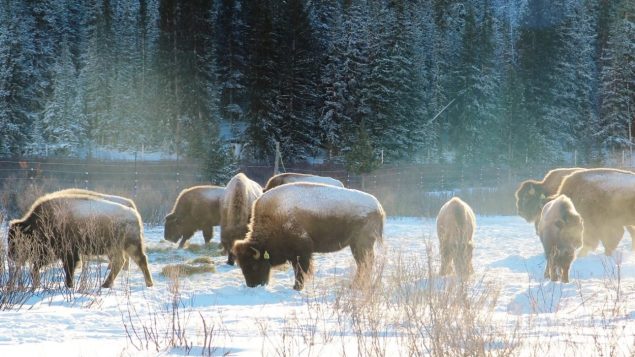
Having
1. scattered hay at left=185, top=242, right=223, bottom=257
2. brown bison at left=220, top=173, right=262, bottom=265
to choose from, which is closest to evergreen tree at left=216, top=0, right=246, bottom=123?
scattered hay at left=185, top=242, right=223, bottom=257

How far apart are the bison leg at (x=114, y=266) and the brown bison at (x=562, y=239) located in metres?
6.62

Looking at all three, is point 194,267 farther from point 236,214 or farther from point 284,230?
point 284,230

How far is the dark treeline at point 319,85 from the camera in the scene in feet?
153

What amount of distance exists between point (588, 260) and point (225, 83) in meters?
45.3

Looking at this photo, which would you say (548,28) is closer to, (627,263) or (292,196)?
(627,263)

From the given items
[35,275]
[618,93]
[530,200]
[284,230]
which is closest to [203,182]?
[530,200]

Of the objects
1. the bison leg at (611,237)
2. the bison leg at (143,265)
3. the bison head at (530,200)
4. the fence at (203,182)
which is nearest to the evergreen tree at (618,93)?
the fence at (203,182)

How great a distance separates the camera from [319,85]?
162ft

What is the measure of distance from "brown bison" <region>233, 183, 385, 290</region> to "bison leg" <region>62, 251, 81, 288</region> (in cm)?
239

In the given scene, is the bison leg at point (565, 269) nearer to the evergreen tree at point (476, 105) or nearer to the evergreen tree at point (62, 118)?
the evergreen tree at point (476, 105)

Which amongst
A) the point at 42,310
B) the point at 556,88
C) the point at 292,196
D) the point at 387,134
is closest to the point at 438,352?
the point at 42,310

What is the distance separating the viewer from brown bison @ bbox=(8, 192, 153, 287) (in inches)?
387

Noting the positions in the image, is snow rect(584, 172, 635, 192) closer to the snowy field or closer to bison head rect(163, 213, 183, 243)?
the snowy field

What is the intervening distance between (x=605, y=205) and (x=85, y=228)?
33.5 feet
